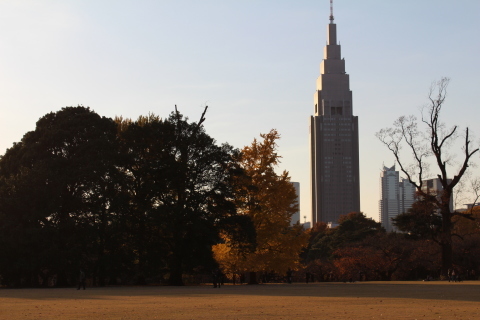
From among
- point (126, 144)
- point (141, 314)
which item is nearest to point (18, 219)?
point (126, 144)

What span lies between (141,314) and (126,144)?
32.8m

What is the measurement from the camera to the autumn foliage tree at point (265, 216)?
51594 mm

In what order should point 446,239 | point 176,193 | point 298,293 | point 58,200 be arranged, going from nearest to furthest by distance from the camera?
point 298,293, point 58,200, point 176,193, point 446,239

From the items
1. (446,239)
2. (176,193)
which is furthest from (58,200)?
(446,239)

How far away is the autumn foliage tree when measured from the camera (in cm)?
5159

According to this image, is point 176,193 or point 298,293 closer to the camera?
point 298,293

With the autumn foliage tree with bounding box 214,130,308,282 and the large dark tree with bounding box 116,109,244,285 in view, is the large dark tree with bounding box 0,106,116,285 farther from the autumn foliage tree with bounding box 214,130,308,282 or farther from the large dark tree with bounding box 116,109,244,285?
the autumn foliage tree with bounding box 214,130,308,282

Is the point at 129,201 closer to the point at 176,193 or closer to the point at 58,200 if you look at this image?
the point at 176,193

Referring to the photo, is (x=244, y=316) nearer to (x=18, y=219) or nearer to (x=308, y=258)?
(x=18, y=219)

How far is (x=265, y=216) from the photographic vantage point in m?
52.1

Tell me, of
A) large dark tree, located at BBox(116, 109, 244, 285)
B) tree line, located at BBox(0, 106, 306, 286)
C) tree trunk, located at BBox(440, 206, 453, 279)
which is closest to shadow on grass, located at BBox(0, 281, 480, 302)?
tree line, located at BBox(0, 106, 306, 286)

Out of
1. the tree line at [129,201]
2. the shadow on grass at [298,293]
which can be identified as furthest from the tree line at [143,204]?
the shadow on grass at [298,293]

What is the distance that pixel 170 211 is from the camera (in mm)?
48219

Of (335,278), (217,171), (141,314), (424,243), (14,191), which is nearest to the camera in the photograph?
(141,314)
